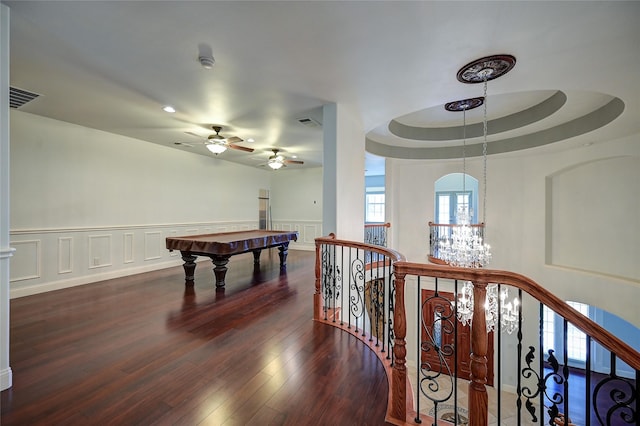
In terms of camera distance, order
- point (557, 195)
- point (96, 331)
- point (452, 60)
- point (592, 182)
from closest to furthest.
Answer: point (452, 60), point (96, 331), point (592, 182), point (557, 195)

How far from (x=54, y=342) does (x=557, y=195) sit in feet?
30.5

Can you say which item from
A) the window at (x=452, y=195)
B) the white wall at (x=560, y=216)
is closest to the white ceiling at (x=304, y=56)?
the white wall at (x=560, y=216)

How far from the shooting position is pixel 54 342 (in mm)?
2863

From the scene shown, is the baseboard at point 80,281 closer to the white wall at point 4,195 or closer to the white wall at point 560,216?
the white wall at point 4,195

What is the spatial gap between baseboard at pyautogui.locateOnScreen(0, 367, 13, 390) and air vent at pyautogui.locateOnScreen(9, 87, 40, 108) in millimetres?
3304

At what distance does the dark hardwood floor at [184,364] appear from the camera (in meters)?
1.91

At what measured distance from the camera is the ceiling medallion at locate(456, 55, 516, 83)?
269cm

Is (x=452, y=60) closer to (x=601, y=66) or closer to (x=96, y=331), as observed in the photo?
(x=601, y=66)

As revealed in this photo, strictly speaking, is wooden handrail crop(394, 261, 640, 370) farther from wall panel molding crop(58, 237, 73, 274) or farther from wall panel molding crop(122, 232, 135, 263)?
wall panel molding crop(122, 232, 135, 263)

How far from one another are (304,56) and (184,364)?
3089mm

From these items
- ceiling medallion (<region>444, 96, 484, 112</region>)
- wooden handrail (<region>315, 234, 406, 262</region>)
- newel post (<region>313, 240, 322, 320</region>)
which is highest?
ceiling medallion (<region>444, 96, 484, 112</region>)

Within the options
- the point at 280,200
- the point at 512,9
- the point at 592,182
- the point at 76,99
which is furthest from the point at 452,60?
the point at 280,200

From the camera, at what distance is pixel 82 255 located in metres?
5.01

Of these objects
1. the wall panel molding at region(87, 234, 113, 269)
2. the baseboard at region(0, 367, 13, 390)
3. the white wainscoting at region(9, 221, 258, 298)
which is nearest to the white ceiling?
the white wainscoting at region(9, 221, 258, 298)
